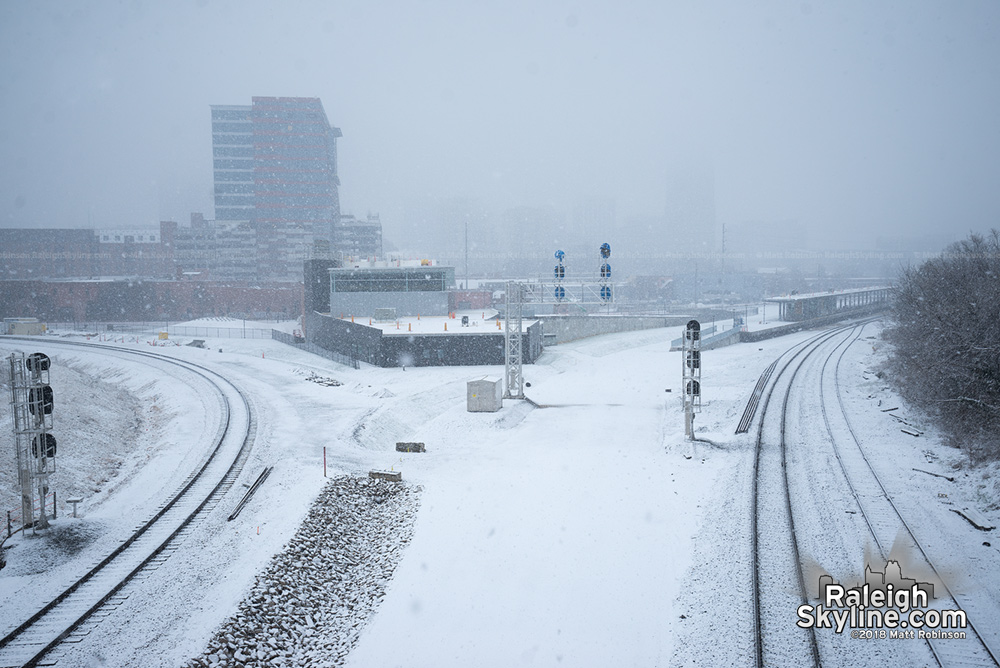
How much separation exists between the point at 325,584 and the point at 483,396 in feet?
46.7

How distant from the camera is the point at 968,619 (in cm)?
970

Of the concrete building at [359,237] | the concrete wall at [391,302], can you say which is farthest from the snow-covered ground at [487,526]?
the concrete building at [359,237]

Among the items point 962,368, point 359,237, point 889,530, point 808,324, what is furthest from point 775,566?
point 359,237

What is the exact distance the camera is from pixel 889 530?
13.0 m

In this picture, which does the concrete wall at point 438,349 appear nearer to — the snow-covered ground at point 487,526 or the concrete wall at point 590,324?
the snow-covered ground at point 487,526

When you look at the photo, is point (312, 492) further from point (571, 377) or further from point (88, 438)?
point (571, 377)

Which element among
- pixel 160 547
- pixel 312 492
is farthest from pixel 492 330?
pixel 160 547

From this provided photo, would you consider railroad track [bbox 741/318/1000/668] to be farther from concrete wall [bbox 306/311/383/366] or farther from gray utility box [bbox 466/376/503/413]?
concrete wall [bbox 306/311/383/366]

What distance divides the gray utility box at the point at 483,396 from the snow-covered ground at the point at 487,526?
72 centimetres

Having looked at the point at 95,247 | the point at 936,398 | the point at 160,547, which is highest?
the point at 95,247

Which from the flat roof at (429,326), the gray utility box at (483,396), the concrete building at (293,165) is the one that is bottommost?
the gray utility box at (483,396)

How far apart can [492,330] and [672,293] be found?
64.9 m

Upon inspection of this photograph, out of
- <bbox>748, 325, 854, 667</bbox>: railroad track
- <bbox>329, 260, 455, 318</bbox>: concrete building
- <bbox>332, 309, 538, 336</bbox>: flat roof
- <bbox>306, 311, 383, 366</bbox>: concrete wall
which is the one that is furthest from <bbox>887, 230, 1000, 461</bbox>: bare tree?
<bbox>329, 260, 455, 318</bbox>: concrete building

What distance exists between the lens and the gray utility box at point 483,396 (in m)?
26.5
